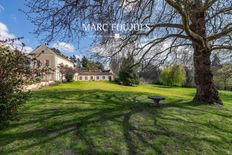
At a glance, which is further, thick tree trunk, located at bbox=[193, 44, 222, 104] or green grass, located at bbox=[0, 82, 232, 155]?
thick tree trunk, located at bbox=[193, 44, 222, 104]

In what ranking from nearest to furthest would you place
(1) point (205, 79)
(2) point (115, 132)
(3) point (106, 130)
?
(2) point (115, 132)
(3) point (106, 130)
(1) point (205, 79)

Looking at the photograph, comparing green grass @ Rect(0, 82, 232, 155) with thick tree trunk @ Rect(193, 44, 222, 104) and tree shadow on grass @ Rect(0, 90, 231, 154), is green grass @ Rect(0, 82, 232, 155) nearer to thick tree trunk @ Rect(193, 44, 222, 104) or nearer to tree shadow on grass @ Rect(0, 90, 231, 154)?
tree shadow on grass @ Rect(0, 90, 231, 154)

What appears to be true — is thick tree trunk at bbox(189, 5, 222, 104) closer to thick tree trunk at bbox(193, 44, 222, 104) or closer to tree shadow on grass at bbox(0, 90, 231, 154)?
thick tree trunk at bbox(193, 44, 222, 104)

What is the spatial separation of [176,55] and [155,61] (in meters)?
1.43

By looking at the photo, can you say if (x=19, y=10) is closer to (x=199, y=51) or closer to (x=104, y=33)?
(x=104, y=33)

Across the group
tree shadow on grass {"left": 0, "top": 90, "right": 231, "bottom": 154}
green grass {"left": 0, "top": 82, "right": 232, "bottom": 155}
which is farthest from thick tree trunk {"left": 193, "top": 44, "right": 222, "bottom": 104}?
tree shadow on grass {"left": 0, "top": 90, "right": 231, "bottom": 154}

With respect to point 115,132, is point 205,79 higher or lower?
higher

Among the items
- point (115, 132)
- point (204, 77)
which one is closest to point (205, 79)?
point (204, 77)

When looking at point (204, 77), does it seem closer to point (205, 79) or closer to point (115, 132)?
point (205, 79)

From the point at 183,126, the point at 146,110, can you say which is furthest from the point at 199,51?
the point at 183,126

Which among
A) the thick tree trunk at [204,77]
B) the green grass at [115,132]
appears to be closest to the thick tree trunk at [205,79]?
the thick tree trunk at [204,77]

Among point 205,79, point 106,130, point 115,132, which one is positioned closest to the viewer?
point 115,132

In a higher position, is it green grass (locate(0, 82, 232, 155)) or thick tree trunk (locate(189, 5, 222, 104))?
thick tree trunk (locate(189, 5, 222, 104))

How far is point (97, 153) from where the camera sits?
5230 mm
